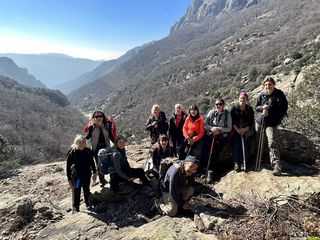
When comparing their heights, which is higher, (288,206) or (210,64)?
(210,64)

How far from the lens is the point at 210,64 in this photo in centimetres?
11500

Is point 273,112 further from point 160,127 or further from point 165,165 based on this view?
point 160,127

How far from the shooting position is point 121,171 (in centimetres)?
810

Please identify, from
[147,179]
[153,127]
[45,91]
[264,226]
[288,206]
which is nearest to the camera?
[264,226]

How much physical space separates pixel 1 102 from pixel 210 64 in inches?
2731

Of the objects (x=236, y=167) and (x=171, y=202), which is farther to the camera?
(x=236, y=167)

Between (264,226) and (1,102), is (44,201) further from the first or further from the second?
(1,102)

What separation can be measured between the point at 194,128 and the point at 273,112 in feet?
6.23

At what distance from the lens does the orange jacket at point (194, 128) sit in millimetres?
8234

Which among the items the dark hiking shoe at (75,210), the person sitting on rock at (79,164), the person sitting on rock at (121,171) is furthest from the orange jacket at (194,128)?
the dark hiking shoe at (75,210)

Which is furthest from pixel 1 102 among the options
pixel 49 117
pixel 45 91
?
pixel 45 91

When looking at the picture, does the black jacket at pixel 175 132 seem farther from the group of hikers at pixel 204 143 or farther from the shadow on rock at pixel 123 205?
the shadow on rock at pixel 123 205

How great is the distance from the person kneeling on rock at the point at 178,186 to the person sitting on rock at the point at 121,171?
50.8 inches

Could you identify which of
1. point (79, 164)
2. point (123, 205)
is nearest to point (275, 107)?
point (123, 205)
